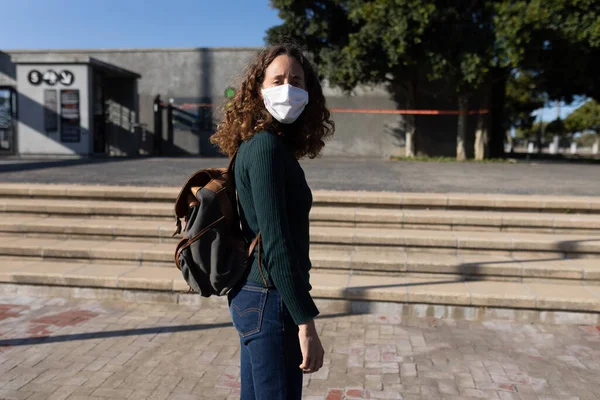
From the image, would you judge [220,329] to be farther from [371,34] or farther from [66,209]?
[371,34]

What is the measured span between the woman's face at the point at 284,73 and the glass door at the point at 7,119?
707 inches

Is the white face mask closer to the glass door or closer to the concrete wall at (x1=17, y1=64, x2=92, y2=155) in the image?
the concrete wall at (x1=17, y1=64, x2=92, y2=155)

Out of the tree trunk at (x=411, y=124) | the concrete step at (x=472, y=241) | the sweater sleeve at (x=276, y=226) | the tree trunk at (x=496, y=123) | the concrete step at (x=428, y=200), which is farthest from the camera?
the tree trunk at (x=496, y=123)

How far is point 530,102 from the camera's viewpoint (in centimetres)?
3325

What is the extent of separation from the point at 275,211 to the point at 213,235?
12.2 inches

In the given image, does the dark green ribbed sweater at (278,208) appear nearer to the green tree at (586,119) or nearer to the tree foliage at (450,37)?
the tree foliage at (450,37)

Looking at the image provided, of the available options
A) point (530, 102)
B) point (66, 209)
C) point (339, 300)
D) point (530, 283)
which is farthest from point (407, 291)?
point (530, 102)

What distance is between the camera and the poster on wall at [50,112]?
16562 millimetres

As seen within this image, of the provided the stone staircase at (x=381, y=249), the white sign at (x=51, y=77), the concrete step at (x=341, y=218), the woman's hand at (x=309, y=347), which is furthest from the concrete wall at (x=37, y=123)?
the woman's hand at (x=309, y=347)

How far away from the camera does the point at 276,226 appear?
1514mm

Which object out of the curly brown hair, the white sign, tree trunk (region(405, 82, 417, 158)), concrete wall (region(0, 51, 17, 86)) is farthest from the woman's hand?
concrete wall (region(0, 51, 17, 86))

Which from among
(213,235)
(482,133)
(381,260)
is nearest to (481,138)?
(482,133)

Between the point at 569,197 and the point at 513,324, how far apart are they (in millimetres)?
2959

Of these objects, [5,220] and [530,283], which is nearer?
[530,283]
